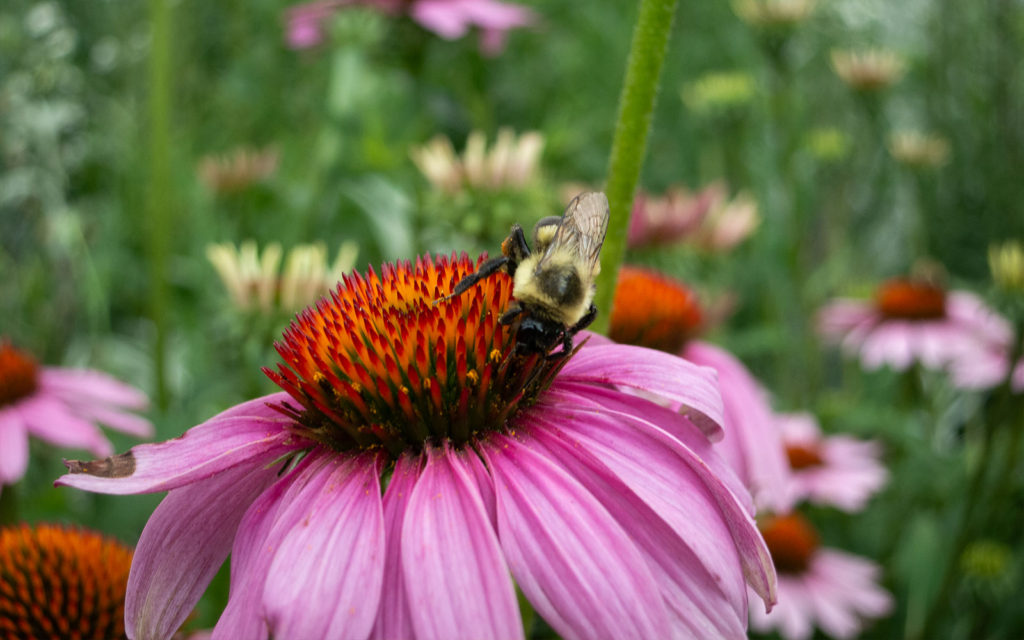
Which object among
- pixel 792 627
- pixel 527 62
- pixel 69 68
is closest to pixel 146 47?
pixel 69 68

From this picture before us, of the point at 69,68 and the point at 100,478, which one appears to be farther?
the point at 69,68

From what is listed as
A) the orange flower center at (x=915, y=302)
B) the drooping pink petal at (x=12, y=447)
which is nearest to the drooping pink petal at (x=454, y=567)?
the drooping pink petal at (x=12, y=447)

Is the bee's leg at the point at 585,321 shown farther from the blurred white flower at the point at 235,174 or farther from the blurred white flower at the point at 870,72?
the blurred white flower at the point at 870,72

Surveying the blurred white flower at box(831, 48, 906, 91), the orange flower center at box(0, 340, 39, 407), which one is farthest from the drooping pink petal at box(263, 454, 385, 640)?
the blurred white flower at box(831, 48, 906, 91)

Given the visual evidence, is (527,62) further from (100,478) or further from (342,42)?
(100,478)

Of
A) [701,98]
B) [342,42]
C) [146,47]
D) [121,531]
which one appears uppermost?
[146,47]

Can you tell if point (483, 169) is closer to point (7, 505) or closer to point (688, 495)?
point (7, 505)

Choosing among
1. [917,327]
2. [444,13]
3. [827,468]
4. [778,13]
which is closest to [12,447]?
[444,13]
